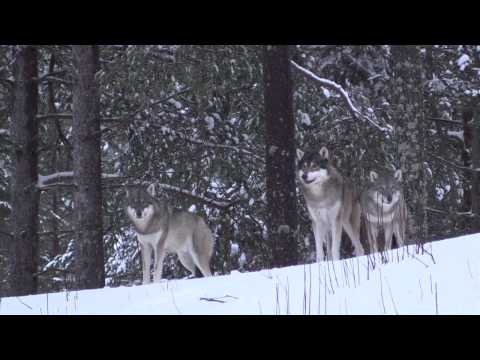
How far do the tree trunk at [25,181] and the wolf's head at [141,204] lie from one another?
314 cm

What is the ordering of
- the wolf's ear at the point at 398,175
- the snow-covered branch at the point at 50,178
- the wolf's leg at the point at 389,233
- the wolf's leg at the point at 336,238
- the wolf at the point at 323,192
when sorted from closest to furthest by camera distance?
the wolf's leg at the point at 336,238 → the wolf's ear at the point at 398,175 → the wolf at the point at 323,192 → the wolf's leg at the point at 389,233 → the snow-covered branch at the point at 50,178

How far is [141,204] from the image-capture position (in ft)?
38.7

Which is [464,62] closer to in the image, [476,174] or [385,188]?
[476,174]

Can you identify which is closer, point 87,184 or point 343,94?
point 87,184

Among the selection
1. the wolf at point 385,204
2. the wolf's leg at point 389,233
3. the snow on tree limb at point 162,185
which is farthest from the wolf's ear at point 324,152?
the snow on tree limb at point 162,185

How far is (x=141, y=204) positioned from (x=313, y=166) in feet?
10.8

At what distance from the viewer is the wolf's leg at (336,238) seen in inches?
414

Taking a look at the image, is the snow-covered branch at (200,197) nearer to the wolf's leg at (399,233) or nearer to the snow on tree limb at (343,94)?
the snow on tree limb at (343,94)

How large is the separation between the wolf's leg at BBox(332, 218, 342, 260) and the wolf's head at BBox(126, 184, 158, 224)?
11.1 feet

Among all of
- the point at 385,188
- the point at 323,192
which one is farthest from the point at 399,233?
the point at 323,192

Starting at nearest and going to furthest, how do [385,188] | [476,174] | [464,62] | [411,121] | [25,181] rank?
[411,121] < [385,188] < [25,181] < [464,62] < [476,174]

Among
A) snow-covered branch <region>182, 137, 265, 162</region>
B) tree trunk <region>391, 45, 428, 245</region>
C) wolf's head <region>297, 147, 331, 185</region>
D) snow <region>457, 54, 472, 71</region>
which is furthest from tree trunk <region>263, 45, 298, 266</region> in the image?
snow <region>457, 54, 472, 71</region>

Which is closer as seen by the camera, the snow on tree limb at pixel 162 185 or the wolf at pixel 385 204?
the wolf at pixel 385 204

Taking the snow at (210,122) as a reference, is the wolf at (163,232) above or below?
below
